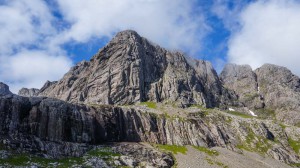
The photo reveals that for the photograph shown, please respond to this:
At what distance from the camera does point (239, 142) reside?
598 ft

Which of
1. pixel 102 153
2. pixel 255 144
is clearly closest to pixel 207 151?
pixel 255 144

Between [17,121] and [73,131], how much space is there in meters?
22.5

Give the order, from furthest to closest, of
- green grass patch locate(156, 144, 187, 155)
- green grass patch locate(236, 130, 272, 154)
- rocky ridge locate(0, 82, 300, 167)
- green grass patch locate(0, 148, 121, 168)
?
green grass patch locate(236, 130, 272, 154)
green grass patch locate(156, 144, 187, 155)
rocky ridge locate(0, 82, 300, 167)
green grass patch locate(0, 148, 121, 168)

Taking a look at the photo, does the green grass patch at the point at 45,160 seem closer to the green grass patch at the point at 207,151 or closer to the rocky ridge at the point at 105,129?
the rocky ridge at the point at 105,129

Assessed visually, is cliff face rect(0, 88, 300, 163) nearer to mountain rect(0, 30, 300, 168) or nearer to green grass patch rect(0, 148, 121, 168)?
mountain rect(0, 30, 300, 168)

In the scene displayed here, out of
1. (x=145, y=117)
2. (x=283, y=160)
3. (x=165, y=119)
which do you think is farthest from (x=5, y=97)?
(x=283, y=160)

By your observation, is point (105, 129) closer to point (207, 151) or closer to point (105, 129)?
point (105, 129)

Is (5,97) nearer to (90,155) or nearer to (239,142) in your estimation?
(90,155)

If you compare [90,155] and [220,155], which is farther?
[220,155]

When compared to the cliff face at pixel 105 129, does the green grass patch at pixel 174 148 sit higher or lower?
lower

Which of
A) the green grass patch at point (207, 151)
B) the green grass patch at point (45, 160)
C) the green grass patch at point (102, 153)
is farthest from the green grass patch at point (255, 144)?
the green grass patch at point (45, 160)

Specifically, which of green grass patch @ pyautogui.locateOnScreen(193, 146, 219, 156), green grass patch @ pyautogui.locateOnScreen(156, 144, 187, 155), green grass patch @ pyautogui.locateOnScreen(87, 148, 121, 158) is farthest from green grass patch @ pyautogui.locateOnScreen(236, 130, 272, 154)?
green grass patch @ pyautogui.locateOnScreen(87, 148, 121, 158)

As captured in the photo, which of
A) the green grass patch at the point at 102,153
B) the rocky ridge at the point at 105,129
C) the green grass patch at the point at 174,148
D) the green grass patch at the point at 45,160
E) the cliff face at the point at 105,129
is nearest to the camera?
the green grass patch at the point at 45,160

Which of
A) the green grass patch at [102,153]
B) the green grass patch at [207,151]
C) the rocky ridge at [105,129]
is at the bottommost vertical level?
the green grass patch at [207,151]
